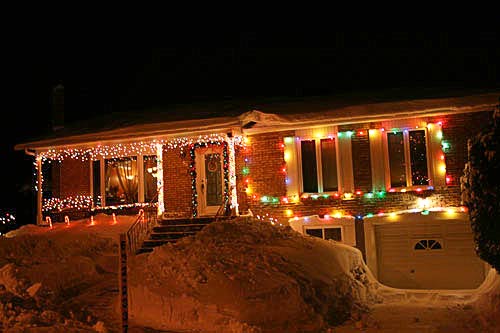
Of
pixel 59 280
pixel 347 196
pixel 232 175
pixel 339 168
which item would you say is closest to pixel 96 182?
pixel 232 175

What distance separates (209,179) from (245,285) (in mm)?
8229

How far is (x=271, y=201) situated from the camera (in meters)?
16.9

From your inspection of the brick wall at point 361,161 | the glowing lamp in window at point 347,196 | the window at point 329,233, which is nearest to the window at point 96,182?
the window at point 329,233

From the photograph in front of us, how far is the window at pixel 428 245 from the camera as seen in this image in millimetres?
15023

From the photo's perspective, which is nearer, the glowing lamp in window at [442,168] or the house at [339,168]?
the house at [339,168]

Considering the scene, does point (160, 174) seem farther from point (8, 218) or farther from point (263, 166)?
point (8, 218)

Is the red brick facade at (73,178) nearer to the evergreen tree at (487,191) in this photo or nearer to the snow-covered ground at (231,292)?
the snow-covered ground at (231,292)

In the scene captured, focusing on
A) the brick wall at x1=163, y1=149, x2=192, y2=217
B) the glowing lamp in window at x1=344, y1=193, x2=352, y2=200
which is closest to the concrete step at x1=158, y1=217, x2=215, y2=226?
the brick wall at x1=163, y1=149, x2=192, y2=217

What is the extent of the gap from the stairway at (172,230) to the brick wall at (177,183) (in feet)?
4.92

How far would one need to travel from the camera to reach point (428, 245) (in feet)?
49.5

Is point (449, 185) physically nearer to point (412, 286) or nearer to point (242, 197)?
point (412, 286)

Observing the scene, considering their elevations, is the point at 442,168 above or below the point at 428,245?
above

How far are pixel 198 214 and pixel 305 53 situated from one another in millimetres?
8644

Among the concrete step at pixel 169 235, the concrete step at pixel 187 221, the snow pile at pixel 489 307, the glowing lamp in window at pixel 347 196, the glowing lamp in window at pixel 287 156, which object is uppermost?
the glowing lamp in window at pixel 287 156
